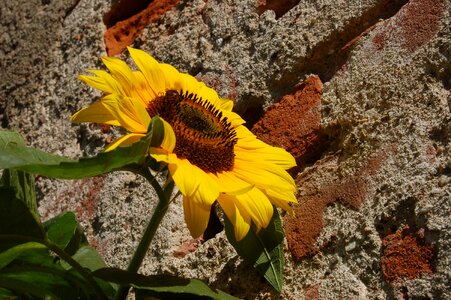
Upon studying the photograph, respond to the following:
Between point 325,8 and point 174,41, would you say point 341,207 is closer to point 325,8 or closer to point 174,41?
point 325,8

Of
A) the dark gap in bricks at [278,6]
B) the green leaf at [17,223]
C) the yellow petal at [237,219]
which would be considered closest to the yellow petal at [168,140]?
the yellow petal at [237,219]

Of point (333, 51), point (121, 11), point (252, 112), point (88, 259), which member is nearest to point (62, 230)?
point (88, 259)

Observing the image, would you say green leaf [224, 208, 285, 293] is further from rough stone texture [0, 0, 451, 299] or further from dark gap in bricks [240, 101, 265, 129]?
dark gap in bricks [240, 101, 265, 129]

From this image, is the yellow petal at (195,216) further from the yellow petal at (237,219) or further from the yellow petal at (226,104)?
the yellow petal at (226,104)

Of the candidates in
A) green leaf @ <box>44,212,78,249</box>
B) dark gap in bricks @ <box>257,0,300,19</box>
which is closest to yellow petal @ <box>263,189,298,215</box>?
green leaf @ <box>44,212,78,249</box>

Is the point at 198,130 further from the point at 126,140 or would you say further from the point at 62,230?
the point at 62,230

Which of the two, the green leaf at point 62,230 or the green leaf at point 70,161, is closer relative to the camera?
the green leaf at point 70,161

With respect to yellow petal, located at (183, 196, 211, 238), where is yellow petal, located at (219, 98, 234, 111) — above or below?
above
